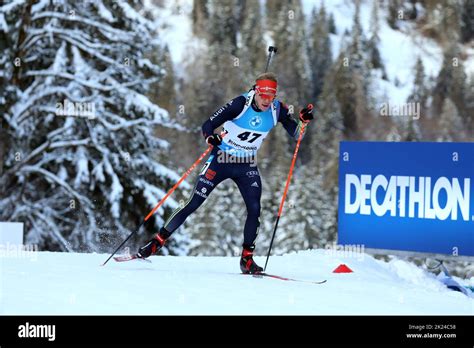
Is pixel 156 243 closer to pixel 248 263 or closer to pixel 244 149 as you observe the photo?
pixel 248 263

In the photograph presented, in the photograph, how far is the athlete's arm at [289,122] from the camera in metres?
7.66

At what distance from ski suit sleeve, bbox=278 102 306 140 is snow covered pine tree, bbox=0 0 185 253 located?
10398 millimetres

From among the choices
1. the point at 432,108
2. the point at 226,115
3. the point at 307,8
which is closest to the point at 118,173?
the point at 226,115

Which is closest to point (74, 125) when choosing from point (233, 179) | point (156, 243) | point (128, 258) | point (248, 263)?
→ point (128, 258)

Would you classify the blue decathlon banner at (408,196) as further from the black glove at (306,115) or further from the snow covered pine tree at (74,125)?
the snow covered pine tree at (74,125)

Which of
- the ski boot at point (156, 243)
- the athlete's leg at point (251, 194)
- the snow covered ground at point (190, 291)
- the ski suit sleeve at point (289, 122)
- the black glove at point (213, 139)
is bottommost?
the snow covered ground at point (190, 291)

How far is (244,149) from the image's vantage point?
7.53 m

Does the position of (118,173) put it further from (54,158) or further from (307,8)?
(307,8)

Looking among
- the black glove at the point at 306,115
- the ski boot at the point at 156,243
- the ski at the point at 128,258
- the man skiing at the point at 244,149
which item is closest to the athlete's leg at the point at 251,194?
the man skiing at the point at 244,149

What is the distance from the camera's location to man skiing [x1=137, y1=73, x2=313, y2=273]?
7.34 meters

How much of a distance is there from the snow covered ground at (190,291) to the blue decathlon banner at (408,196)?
1056mm

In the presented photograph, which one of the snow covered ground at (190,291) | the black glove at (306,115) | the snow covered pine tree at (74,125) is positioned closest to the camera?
the snow covered ground at (190,291)

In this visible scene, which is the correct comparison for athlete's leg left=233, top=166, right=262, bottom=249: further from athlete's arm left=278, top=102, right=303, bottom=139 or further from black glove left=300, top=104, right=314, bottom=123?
black glove left=300, top=104, right=314, bottom=123
